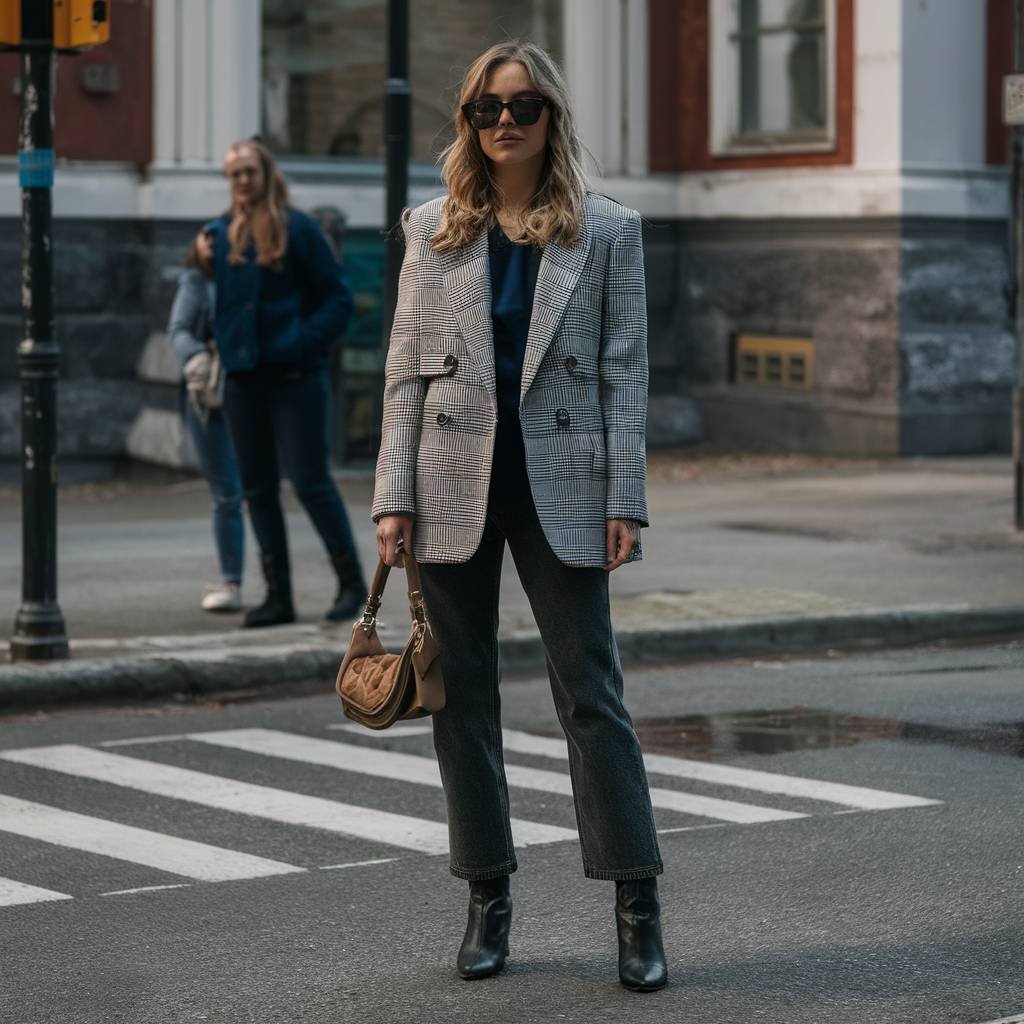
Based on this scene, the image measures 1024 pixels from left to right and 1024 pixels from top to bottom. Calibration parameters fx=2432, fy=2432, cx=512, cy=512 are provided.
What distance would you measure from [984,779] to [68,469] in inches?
471

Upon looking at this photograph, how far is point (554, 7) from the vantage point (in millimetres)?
19734

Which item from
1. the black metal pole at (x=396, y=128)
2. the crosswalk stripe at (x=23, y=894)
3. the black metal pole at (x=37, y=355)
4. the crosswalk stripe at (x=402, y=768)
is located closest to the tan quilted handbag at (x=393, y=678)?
the crosswalk stripe at (x=23, y=894)

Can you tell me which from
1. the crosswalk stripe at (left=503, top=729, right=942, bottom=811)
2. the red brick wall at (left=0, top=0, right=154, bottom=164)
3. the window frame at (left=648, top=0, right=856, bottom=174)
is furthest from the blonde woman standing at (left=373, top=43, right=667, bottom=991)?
the window frame at (left=648, top=0, right=856, bottom=174)

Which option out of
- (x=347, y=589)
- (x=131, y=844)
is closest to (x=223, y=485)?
(x=347, y=589)

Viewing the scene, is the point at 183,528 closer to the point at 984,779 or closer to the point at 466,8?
the point at 466,8

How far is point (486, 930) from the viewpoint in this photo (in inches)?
205

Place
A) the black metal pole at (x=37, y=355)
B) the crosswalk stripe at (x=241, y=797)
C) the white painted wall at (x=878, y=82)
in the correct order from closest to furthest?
1. the crosswalk stripe at (x=241, y=797)
2. the black metal pole at (x=37, y=355)
3. the white painted wall at (x=878, y=82)

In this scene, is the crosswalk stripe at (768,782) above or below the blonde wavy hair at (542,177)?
below

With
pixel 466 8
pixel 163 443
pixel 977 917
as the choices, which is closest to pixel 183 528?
pixel 163 443

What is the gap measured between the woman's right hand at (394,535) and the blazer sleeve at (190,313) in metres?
5.70

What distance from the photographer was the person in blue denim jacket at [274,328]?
9.83m

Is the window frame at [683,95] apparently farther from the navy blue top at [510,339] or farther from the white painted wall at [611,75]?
the navy blue top at [510,339]

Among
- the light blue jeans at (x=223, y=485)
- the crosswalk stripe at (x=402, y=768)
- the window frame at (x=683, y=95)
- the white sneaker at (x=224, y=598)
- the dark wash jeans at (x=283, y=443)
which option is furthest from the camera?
the window frame at (x=683, y=95)

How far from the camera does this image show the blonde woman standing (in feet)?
16.5
